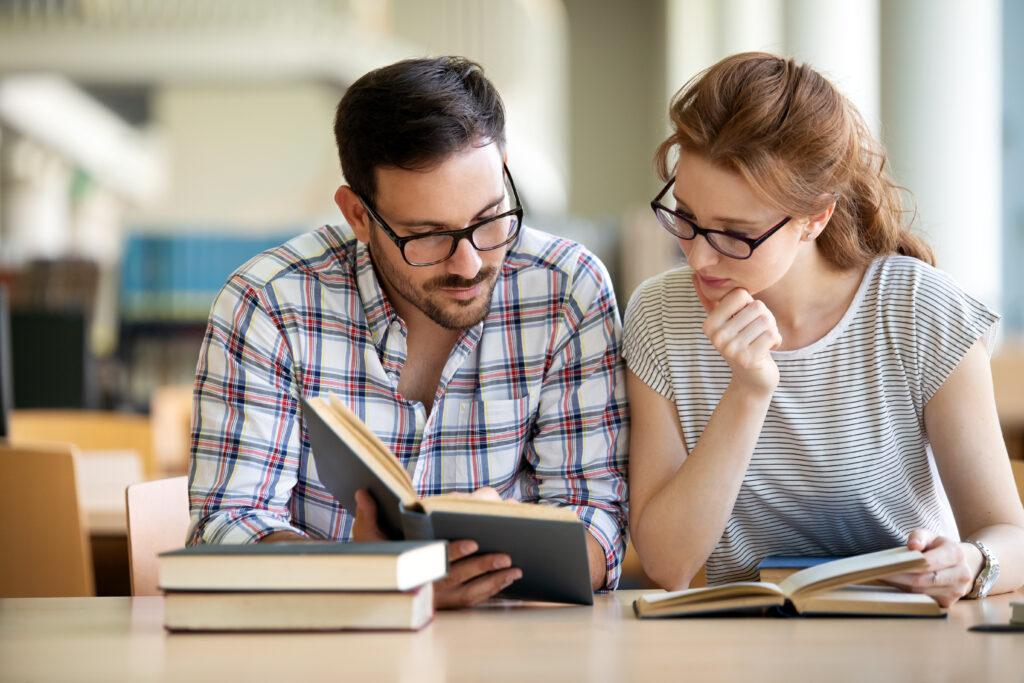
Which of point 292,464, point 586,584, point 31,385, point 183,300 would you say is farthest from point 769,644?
point 183,300

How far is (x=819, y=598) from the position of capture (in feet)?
3.35

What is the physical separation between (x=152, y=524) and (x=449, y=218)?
0.58 metres

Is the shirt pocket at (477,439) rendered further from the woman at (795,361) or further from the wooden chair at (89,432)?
the wooden chair at (89,432)

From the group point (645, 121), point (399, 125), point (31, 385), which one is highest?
point (645, 121)

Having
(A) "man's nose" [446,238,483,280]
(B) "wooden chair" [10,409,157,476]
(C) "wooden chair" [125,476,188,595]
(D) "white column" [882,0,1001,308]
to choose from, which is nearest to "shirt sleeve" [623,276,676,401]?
(A) "man's nose" [446,238,483,280]

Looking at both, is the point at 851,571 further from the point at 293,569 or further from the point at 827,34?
the point at 827,34

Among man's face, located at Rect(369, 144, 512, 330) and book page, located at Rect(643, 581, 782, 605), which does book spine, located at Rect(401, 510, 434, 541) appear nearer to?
book page, located at Rect(643, 581, 782, 605)

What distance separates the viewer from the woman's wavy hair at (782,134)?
1.25 metres

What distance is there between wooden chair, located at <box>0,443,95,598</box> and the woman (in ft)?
3.01

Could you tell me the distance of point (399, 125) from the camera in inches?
53.4

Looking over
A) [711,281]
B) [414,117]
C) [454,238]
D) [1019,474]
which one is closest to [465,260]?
[454,238]

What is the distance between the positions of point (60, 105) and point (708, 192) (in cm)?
766

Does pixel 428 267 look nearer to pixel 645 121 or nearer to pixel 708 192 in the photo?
pixel 708 192

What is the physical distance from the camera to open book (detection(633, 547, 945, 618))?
1.00m
